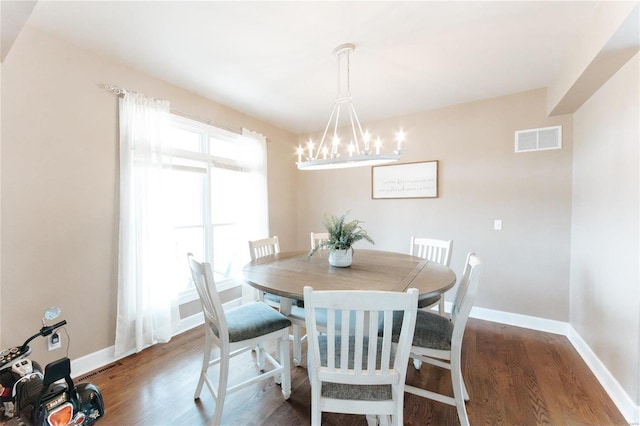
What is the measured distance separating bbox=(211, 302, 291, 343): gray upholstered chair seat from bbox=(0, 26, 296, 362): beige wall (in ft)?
3.95

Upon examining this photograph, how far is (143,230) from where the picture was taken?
2.35 metres

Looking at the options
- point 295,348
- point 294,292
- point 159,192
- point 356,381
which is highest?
point 159,192

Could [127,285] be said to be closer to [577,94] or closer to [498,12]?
[498,12]

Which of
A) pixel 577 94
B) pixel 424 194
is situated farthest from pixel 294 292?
pixel 577 94

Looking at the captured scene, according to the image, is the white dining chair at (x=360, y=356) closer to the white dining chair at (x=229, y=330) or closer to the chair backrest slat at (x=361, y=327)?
the chair backrest slat at (x=361, y=327)

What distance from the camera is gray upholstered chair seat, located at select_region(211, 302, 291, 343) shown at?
1.65 metres

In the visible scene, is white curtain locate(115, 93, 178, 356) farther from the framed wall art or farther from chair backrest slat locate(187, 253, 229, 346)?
the framed wall art

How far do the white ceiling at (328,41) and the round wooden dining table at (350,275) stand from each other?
5.45 feet

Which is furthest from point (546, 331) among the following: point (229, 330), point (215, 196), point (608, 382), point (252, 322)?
point (215, 196)

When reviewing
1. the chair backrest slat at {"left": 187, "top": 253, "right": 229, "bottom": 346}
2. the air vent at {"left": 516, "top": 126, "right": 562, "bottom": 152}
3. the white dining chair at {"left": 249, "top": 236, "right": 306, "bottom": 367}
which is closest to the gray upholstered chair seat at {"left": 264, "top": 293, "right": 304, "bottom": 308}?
the white dining chair at {"left": 249, "top": 236, "right": 306, "bottom": 367}

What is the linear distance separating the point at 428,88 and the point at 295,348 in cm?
276

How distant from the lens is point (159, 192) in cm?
245

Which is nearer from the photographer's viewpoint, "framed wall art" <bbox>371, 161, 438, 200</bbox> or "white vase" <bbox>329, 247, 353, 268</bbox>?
"white vase" <bbox>329, 247, 353, 268</bbox>

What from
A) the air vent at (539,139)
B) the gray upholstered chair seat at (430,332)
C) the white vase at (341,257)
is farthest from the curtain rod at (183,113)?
the air vent at (539,139)
